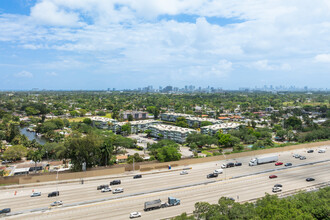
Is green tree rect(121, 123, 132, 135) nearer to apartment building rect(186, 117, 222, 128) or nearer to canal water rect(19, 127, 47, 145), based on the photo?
canal water rect(19, 127, 47, 145)

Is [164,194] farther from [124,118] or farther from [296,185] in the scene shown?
[124,118]

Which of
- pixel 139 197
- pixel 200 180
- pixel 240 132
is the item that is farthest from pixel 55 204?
pixel 240 132

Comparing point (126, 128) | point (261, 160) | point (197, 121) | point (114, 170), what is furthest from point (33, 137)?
point (261, 160)

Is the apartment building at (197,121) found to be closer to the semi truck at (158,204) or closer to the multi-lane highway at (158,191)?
the multi-lane highway at (158,191)

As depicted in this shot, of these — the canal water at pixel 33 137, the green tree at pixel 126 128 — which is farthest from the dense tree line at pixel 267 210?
the canal water at pixel 33 137

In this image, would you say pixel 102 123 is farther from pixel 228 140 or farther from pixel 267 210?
pixel 267 210

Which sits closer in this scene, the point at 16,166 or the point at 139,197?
the point at 139,197

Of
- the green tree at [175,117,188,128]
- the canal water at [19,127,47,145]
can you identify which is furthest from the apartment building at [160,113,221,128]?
the canal water at [19,127,47,145]
